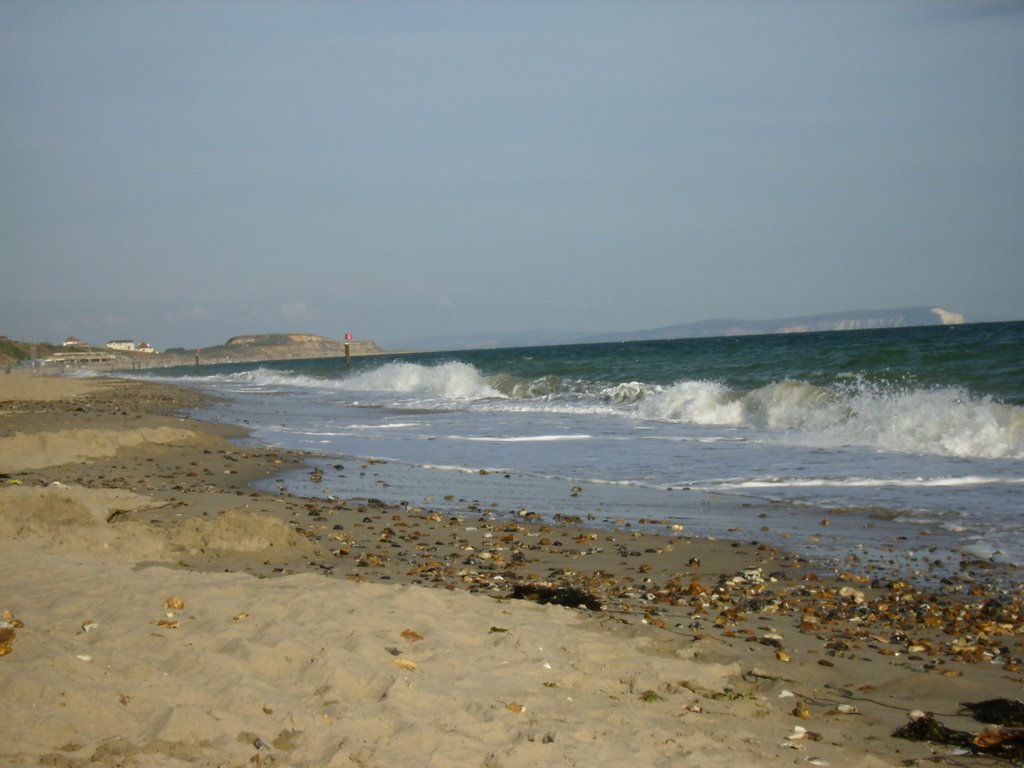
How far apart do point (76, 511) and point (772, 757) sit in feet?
18.6

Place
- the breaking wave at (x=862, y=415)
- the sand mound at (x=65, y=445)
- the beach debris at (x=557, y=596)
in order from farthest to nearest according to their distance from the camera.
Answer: the breaking wave at (x=862, y=415) → the sand mound at (x=65, y=445) → the beach debris at (x=557, y=596)

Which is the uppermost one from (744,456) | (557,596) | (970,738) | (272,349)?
(272,349)

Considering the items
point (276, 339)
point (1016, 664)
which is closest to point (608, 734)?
point (1016, 664)

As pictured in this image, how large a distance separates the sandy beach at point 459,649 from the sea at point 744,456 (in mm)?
1153

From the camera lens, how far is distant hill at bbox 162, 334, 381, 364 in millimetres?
137125

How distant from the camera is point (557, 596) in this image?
19.4ft

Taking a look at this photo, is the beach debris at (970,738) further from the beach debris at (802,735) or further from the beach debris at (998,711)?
the beach debris at (802,735)

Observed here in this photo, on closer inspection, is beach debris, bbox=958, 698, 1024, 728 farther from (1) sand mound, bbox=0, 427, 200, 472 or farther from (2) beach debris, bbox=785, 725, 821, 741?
(1) sand mound, bbox=0, 427, 200, 472

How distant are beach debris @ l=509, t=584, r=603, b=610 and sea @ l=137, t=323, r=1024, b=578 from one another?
2.33m

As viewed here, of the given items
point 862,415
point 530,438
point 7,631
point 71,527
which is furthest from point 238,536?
point 862,415

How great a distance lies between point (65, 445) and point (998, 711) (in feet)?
39.8

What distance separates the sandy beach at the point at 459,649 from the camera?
3.51m

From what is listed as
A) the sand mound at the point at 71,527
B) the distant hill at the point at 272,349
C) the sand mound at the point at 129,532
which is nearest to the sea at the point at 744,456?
the sand mound at the point at 129,532

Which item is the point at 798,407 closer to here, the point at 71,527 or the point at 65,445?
the point at 65,445
